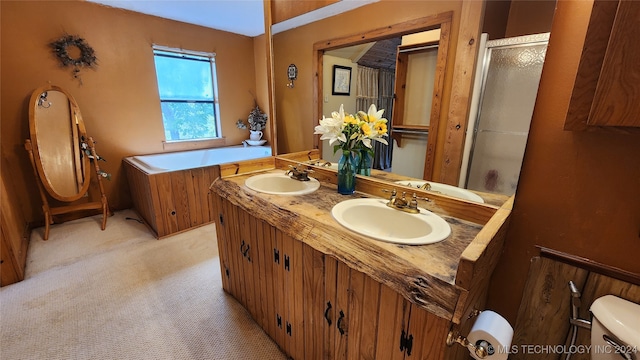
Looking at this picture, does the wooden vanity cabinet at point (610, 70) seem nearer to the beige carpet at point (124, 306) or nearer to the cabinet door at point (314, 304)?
the cabinet door at point (314, 304)

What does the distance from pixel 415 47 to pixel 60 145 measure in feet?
11.4

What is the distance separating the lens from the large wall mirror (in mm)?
975

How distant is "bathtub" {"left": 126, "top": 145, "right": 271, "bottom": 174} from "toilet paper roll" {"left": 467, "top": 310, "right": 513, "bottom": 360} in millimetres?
2729

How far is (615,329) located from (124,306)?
7.91ft

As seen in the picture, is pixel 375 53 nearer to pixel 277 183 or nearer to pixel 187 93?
pixel 277 183

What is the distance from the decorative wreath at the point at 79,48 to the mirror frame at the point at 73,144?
1.03 ft

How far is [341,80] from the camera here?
1563mm

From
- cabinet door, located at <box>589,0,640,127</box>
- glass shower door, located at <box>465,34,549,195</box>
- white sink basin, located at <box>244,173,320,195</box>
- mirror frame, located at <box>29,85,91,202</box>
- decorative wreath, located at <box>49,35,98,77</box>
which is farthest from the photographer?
decorative wreath, located at <box>49,35,98,77</box>

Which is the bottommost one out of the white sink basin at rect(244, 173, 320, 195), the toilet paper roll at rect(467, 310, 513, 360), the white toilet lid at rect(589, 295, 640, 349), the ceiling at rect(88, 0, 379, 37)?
the toilet paper roll at rect(467, 310, 513, 360)

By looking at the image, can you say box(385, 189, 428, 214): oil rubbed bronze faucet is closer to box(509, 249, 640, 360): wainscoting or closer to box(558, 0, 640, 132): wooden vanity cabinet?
box(509, 249, 640, 360): wainscoting

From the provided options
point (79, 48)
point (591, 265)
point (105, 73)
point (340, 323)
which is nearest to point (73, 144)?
point (105, 73)

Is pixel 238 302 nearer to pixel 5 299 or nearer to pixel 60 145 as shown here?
pixel 5 299

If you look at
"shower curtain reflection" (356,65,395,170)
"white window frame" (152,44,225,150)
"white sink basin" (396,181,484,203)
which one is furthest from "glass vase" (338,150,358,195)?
"white window frame" (152,44,225,150)

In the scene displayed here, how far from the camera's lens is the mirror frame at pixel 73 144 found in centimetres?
251
